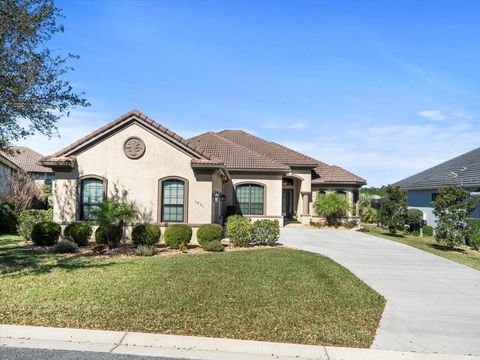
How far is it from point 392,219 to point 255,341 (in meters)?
20.6

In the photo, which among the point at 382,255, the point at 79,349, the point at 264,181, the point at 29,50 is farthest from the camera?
the point at 264,181

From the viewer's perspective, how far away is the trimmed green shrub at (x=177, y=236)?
A: 15.8m

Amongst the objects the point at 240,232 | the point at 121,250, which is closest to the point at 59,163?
the point at 121,250

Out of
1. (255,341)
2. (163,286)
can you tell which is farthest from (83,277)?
(255,341)

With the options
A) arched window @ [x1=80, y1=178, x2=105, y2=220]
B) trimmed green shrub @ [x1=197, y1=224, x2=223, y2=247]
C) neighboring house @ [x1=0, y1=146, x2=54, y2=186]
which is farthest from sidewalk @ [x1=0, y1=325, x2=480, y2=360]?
neighboring house @ [x1=0, y1=146, x2=54, y2=186]

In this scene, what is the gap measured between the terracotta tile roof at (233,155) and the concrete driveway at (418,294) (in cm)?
874

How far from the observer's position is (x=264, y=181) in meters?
26.7

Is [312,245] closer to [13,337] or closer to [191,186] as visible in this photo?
[191,186]

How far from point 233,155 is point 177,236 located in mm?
12474

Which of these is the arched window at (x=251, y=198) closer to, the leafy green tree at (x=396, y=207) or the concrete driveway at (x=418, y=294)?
the leafy green tree at (x=396, y=207)

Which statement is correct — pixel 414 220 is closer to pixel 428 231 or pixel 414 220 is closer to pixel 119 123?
pixel 428 231

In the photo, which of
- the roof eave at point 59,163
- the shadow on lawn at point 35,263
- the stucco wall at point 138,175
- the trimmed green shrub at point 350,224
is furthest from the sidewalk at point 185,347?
the trimmed green shrub at point 350,224

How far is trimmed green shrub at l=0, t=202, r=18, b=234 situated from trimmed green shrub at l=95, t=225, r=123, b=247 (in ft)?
32.0

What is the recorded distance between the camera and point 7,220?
890 inches
